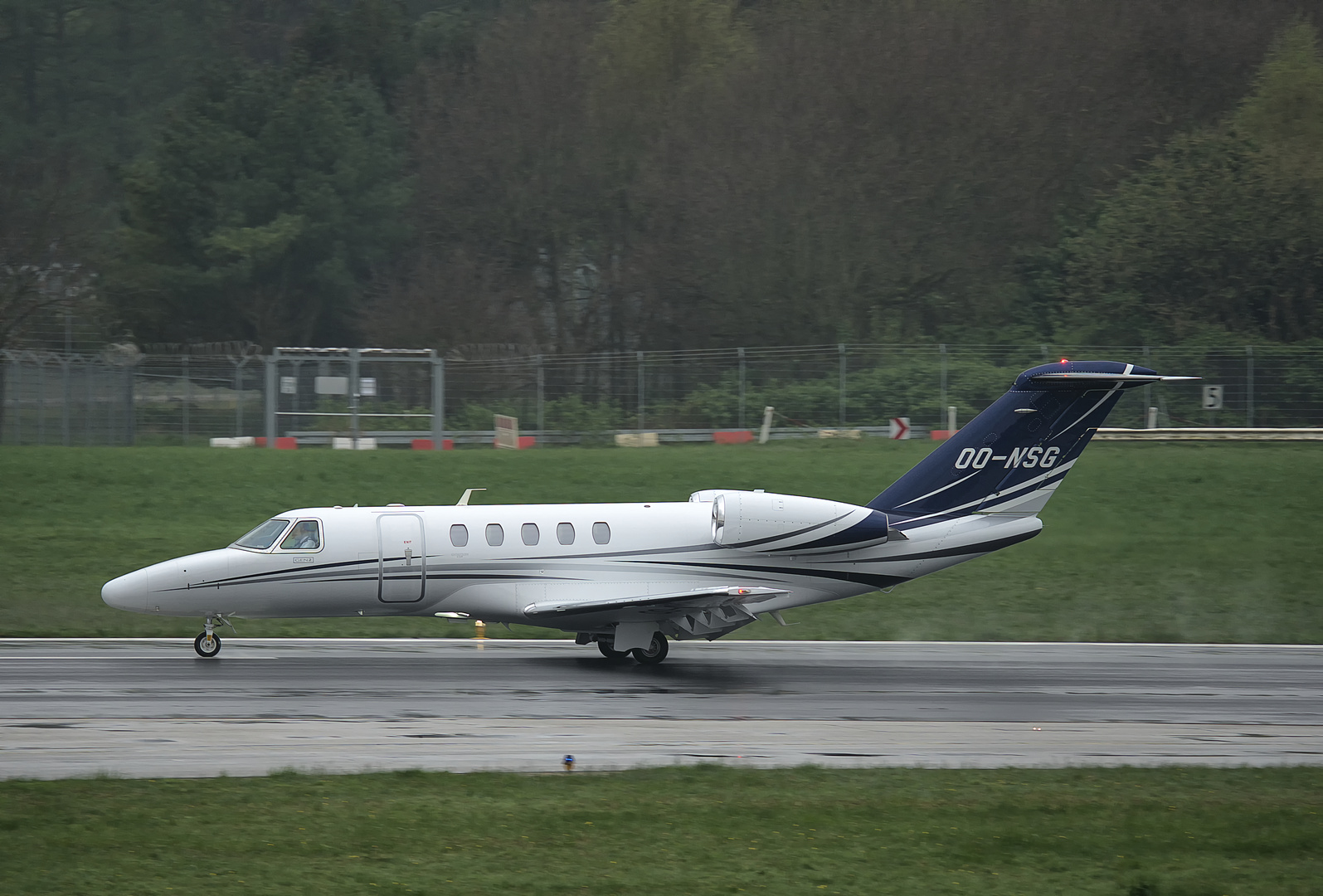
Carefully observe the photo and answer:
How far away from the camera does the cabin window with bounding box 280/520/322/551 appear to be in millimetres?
19859

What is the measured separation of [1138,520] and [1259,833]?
847 inches

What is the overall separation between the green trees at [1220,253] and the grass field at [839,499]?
12252mm

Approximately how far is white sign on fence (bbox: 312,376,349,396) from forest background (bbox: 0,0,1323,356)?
480 inches

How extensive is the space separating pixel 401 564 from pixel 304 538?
4.68 ft

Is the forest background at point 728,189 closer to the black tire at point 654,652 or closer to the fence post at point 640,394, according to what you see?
the fence post at point 640,394

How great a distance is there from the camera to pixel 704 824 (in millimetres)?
11555

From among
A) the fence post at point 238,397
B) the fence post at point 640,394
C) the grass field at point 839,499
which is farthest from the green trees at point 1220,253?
the fence post at point 238,397

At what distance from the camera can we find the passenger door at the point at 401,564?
65.1 feet

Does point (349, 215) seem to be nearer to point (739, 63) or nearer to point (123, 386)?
point (739, 63)

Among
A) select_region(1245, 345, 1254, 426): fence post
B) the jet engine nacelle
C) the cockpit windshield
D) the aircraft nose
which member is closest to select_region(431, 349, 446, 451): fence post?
the cockpit windshield

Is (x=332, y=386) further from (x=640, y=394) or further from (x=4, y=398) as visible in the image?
(x=4, y=398)

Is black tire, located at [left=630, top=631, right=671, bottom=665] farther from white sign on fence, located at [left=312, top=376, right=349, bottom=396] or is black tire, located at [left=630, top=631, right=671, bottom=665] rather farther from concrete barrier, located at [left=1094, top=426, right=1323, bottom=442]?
concrete barrier, located at [left=1094, top=426, right=1323, bottom=442]

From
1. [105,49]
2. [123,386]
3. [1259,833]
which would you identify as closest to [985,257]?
[123,386]

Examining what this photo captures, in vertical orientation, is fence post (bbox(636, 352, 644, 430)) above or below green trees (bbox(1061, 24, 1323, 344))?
below
